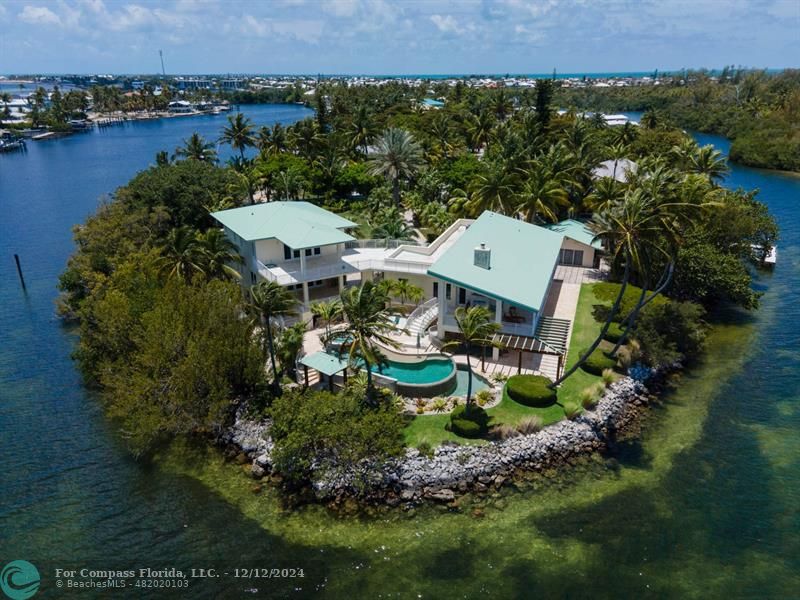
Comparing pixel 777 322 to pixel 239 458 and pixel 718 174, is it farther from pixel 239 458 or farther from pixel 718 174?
pixel 239 458

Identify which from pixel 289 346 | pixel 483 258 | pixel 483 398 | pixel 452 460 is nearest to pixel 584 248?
pixel 483 258

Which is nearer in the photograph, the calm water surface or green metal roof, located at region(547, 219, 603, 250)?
the calm water surface

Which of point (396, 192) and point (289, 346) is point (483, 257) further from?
point (396, 192)

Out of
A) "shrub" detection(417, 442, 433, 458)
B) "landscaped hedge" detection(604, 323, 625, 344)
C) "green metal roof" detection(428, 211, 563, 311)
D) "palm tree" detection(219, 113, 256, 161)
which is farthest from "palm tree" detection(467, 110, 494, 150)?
"shrub" detection(417, 442, 433, 458)

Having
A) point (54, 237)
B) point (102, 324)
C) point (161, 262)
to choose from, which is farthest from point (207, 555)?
point (54, 237)

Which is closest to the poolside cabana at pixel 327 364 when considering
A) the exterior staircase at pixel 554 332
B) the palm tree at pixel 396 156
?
the exterior staircase at pixel 554 332

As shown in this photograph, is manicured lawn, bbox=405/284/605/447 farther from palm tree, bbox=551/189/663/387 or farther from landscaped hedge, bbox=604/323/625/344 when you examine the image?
palm tree, bbox=551/189/663/387
